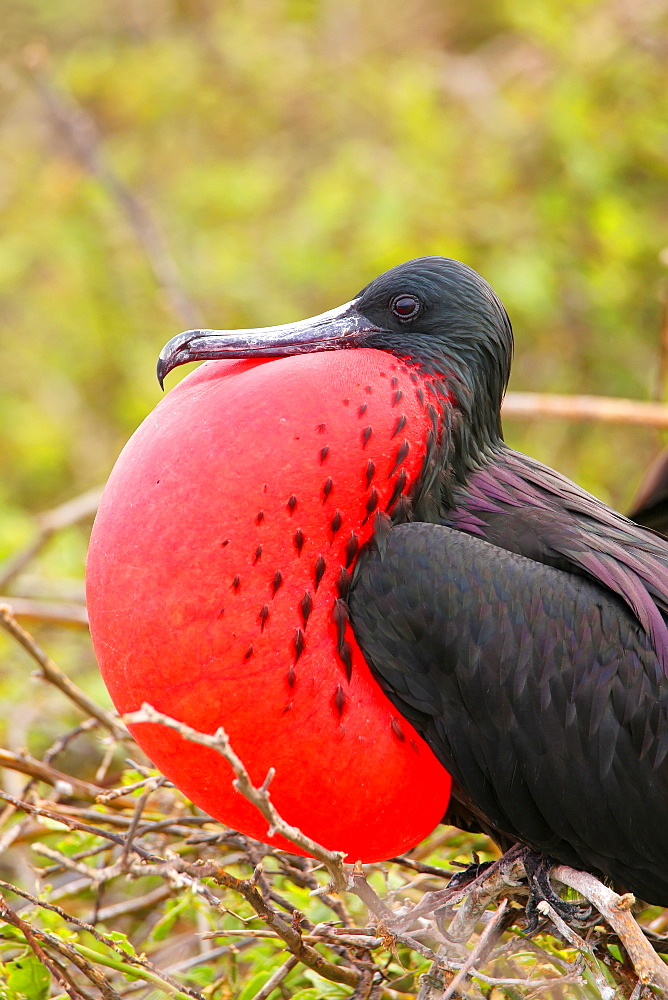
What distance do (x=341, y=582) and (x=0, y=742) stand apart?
174cm

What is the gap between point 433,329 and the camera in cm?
227

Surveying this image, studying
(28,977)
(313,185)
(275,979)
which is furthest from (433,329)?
(313,185)

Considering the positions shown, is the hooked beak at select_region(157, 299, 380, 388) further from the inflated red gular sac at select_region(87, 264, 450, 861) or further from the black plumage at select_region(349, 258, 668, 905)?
the black plumage at select_region(349, 258, 668, 905)

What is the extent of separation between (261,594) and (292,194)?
4961 millimetres

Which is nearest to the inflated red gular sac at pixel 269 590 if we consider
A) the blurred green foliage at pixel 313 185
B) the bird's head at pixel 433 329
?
the bird's head at pixel 433 329

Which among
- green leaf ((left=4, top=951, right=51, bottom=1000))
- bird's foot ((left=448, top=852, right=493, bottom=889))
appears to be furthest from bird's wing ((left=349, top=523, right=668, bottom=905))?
green leaf ((left=4, top=951, right=51, bottom=1000))

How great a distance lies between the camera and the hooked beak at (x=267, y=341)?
215 centimetres

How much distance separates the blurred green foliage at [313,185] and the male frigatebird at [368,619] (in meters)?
2.28

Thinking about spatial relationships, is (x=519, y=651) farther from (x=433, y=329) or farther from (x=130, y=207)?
(x=130, y=207)

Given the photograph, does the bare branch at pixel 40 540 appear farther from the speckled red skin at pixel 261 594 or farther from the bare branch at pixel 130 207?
the speckled red skin at pixel 261 594

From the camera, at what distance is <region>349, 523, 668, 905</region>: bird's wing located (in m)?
2.02

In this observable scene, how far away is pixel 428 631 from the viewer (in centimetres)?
203

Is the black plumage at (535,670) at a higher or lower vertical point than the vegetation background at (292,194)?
lower

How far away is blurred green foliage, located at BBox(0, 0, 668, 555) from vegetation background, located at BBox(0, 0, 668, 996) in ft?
0.05
